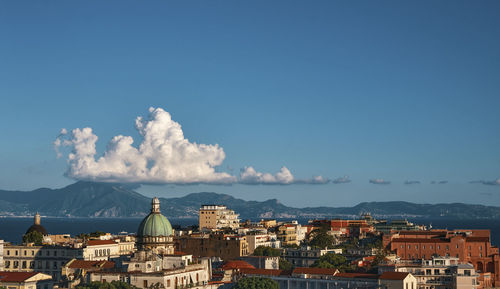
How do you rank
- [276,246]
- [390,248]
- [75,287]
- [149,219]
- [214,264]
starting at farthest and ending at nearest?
[276,246] → [390,248] → [214,264] → [149,219] → [75,287]

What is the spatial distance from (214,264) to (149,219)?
Result: 72.8 feet

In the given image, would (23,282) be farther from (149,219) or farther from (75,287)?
(149,219)

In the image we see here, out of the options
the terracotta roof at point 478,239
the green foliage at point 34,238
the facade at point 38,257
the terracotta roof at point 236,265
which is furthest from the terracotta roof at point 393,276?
the green foliage at point 34,238

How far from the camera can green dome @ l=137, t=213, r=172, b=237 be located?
139125 mm

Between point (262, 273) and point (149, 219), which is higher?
point (149, 219)

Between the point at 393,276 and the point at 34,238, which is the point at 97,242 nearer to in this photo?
the point at 34,238

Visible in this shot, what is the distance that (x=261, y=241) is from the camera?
609 feet

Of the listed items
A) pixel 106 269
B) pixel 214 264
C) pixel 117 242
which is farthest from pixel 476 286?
pixel 117 242

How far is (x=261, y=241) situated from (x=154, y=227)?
5164cm

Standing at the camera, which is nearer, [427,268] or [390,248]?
[427,268]

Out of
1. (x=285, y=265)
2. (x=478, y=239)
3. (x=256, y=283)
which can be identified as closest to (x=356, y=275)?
(x=256, y=283)

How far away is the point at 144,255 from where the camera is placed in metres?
120

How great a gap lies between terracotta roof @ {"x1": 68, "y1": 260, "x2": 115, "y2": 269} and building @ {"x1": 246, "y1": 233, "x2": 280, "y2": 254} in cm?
5684

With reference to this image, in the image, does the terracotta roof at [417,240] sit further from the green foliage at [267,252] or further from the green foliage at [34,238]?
the green foliage at [34,238]
